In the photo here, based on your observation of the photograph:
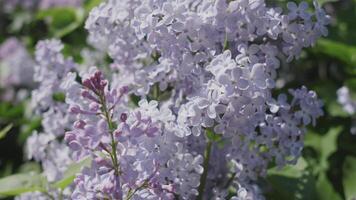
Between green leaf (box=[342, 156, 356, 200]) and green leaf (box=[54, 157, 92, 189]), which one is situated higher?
green leaf (box=[54, 157, 92, 189])

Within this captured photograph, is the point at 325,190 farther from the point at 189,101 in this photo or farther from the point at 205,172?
the point at 189,101

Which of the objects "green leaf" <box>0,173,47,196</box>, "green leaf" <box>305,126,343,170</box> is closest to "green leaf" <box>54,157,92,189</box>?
"green leaf" <box>0,173,47,196</box>

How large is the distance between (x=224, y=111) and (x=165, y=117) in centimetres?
14

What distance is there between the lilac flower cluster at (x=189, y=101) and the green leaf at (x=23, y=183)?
1.10 feet

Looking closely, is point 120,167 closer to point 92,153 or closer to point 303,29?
point 92,153

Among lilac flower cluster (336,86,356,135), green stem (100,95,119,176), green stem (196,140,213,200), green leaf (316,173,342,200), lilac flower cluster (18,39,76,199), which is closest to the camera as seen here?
green stem (100,95,119,176)

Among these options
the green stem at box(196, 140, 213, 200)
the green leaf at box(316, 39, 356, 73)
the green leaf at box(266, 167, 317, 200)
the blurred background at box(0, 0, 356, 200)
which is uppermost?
the green stem at box(196, 140, 213, 200)

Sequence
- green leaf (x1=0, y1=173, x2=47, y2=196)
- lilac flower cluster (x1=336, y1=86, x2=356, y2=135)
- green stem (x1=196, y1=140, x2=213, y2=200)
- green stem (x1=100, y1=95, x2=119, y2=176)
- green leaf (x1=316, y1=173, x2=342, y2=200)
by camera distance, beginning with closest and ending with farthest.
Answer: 1. green stem (x1=100, y1=95, x2=119, y2=176)
2. green stem (x1=196, y1=140, x2=213, y2=200)
3. green leaf (x1=0, y1=173, x2=47, y2=196)
4. green leaf (x1=316, y1=173, x2=342, y2=200)
5. lilac flower cluster (x1=336, y1=86, x2=356, y2=135)

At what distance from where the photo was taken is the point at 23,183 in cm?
191

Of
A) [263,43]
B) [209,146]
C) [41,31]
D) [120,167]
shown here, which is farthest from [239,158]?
[41,31]

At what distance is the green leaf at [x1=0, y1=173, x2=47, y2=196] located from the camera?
1831 mm

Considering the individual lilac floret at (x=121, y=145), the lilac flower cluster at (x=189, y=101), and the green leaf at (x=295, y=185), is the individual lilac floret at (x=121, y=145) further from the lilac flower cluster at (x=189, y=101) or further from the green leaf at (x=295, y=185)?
the green leaf at (x=295, y=185)

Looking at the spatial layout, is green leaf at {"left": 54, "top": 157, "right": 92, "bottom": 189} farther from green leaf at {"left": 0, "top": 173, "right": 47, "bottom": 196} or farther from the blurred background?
the blurred background

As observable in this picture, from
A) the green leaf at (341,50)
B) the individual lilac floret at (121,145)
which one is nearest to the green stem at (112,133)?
the individual lilac floret at (121,145)
